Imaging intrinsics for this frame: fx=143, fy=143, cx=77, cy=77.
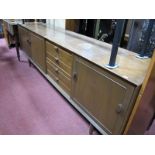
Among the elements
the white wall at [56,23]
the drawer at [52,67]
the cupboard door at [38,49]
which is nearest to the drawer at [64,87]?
the drawer at [52,67]

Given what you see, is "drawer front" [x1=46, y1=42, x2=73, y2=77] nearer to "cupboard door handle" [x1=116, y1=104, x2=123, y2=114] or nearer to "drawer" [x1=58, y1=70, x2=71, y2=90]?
"drawer" [x1=58, y1=70, x2=71, y2=90]

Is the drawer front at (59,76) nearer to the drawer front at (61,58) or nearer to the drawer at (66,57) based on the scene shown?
the drawer front at (61,58)

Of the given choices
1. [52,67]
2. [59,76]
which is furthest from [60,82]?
[52,67]

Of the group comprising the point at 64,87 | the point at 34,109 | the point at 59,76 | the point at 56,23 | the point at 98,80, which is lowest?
the point at 34,109

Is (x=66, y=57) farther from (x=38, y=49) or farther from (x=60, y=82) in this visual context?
(x=38, y=49)

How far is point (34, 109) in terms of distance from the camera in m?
1.80

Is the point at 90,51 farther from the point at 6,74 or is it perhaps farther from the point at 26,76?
the point at 6,74

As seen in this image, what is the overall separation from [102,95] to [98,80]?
0.13m

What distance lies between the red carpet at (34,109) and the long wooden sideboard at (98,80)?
0.65ft

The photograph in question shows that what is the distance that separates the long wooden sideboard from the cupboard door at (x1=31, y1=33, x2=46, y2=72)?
0.13 metres

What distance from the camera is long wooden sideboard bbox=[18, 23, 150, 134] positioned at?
1.02 m

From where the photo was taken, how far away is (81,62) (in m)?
1.34

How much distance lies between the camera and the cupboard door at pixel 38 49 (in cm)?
207
